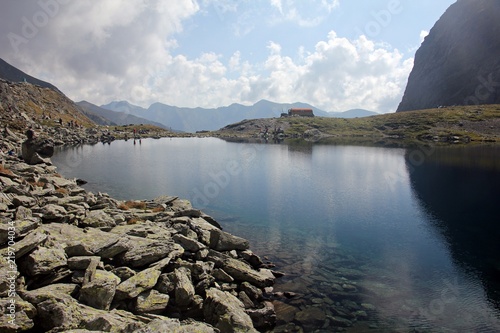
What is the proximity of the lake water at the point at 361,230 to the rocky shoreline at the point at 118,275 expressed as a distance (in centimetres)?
433

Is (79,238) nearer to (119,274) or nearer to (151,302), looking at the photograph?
(119,274)

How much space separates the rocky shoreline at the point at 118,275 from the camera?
15141 millimetres

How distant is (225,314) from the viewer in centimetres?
2023

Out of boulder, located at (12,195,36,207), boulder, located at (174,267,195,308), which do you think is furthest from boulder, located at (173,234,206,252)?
boulder, located at (12,195,36,207)

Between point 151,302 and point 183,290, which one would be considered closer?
point 151,302

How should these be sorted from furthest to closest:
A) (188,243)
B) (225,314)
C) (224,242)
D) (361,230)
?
(361,230) → (224,242) → (188,243) → (225,314)

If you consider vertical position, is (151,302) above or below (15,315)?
below

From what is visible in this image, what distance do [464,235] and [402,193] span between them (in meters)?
22.2

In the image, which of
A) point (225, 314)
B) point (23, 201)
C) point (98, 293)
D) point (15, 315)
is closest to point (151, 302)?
point (98, 293)

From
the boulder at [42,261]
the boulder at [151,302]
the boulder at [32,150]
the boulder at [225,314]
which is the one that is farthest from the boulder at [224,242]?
the boulder at [32,150]

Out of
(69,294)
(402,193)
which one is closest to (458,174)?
(402,193)

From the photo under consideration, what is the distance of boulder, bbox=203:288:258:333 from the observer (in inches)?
771

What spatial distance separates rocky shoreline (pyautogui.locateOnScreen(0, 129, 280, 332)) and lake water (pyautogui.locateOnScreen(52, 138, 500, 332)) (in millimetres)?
4333

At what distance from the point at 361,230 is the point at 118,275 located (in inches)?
1270
